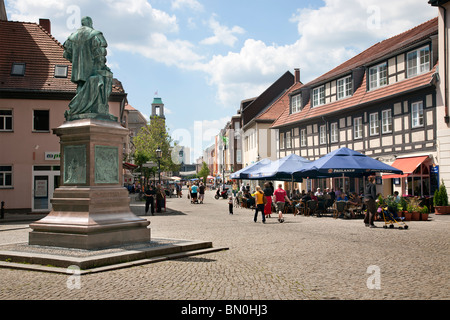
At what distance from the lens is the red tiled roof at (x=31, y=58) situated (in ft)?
92.3

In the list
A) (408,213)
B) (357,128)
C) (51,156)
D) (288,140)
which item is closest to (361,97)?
(357,128)

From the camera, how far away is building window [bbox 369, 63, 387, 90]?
2897 centimetres

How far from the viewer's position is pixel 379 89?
2909cm

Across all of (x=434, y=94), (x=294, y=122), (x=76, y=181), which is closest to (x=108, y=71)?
(x=76, y=181)

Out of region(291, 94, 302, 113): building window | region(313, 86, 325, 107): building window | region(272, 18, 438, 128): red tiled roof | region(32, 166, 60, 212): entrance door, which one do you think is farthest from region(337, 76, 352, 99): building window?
region(32, 166, 60, 212): entrance door

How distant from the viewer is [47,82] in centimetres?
2850

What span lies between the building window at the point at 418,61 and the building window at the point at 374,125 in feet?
12.1

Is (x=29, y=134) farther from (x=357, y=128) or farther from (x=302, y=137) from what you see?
(x=302, y=137)

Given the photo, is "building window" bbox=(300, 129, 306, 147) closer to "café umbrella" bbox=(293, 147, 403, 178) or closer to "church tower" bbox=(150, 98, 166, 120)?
"café umbrella" bbox=(293, 147, 403, 178)

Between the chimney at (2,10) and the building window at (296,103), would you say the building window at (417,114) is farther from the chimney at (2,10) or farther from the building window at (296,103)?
the chimney at (2,10)

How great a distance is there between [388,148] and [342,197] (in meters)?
5.22

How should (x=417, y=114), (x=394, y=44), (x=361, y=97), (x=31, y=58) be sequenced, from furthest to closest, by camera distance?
1. (x=394, y=44)
2. (x=361, y=97)
3. (x=31, y=58)
4. (x=417, y=114)

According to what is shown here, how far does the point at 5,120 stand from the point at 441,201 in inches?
907
